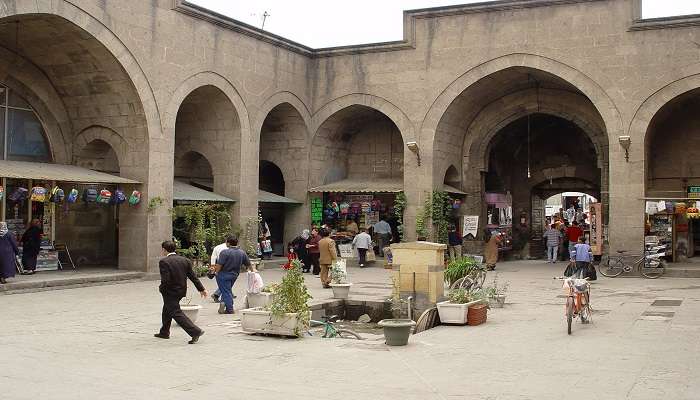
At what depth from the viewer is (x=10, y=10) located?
1326cm

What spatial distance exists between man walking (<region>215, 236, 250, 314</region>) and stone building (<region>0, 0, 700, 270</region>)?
219 inches

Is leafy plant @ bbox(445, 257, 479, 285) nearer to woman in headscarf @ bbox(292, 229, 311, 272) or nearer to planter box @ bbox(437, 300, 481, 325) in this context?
planter box @ bbox(437, 300, 481, 325)

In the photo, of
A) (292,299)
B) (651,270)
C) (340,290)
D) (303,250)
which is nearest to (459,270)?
(340,290)

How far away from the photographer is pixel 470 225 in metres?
21.5

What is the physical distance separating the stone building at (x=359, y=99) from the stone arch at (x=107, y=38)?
3cm

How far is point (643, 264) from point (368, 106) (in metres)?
8.58

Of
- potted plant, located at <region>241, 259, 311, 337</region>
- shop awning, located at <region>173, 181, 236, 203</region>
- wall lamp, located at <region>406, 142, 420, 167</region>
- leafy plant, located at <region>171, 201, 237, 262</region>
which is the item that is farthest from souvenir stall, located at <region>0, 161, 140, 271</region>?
wall lamp, located at <region>406, 142, 420, 167</region>

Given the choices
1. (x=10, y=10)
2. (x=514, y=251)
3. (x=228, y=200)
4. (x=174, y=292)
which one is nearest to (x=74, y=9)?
(x=10, y=10)

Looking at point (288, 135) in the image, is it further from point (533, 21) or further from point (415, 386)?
point (415, 386)

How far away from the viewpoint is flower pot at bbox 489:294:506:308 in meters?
12.3

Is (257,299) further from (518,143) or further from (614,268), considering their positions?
(518,143)

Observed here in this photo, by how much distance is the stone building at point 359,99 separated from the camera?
16266mm

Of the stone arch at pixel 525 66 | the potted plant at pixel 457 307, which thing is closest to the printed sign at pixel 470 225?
the stone arch at pixel 525 66

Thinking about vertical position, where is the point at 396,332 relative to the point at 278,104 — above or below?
below
